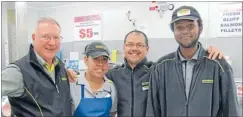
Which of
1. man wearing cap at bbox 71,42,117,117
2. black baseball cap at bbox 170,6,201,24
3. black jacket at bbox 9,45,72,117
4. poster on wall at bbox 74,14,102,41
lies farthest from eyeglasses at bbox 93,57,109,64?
poster on wall at bbox 74,14,102,41

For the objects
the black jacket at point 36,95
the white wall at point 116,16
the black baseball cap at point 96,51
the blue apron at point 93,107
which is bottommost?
the blue apron at point 93,107

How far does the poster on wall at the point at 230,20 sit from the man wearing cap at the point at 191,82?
33.4 inches

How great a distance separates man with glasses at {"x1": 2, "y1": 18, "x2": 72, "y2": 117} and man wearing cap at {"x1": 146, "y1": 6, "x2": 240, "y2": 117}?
508 mm

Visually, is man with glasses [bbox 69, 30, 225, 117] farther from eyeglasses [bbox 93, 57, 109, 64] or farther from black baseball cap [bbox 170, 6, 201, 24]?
black baseball cap [bbox 170, 6, 201, 24]

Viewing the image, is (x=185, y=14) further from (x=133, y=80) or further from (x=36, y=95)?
(x=36, y=95)

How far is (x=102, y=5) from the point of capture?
266 centimetres

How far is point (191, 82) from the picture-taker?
125cm

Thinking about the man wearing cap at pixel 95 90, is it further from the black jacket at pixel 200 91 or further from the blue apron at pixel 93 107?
the black jacket at pixel 200 91

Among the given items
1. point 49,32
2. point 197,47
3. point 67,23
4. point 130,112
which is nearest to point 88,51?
point 49,32

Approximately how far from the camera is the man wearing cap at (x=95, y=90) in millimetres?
1356

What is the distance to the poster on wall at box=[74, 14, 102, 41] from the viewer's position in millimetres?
2505

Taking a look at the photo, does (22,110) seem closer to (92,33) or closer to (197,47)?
(197,47)

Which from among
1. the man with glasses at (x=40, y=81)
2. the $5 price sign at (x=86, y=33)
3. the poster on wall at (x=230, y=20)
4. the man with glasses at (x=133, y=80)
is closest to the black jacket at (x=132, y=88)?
the man with glasses at (x=133, y=80)

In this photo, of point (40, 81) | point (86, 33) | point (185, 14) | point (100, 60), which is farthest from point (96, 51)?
point (86, 33)
